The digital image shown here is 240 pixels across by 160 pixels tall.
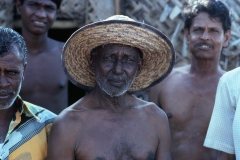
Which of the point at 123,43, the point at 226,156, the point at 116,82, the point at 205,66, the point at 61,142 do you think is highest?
the point at 123,43

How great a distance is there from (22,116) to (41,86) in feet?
4.56

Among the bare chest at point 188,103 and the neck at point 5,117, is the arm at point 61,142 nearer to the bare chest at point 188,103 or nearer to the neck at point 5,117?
the neck at point 5,117

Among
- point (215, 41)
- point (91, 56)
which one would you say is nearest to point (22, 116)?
point (91, 56)

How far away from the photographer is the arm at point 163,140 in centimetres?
385

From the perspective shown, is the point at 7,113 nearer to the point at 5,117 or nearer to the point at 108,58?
the point at 5,117

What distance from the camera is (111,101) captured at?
155 inches

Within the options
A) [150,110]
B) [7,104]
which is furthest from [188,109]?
[7,104]

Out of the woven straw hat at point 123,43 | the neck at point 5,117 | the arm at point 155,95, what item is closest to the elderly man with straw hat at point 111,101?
the woven straw hat at point 123,43

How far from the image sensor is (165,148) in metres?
3.88

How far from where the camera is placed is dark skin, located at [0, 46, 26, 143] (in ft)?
11.8

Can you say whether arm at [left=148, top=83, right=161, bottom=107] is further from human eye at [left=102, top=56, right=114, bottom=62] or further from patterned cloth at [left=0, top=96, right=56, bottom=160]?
patterned cloth at [left=0, top=96, right=56, bottom=160]

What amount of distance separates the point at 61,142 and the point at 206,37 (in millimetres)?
1697

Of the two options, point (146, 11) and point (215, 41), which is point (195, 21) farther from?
point (146, 11)

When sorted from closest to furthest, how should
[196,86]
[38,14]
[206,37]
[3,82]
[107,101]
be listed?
[3,82] < [107,101] < [206,37] < [196,86] < [38,14]
